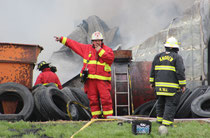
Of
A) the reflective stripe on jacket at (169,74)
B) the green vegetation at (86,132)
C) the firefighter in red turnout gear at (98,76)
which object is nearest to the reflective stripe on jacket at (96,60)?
the firefighter in red turnout gear at (98,76)

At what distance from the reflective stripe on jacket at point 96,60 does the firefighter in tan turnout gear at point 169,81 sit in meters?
1.36

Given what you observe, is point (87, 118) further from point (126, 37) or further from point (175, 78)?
point (126, 37)

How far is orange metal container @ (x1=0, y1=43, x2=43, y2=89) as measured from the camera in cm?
606

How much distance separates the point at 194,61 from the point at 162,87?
20.1ft

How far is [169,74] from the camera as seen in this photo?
4.51 m

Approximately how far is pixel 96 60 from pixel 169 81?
1.87 metres

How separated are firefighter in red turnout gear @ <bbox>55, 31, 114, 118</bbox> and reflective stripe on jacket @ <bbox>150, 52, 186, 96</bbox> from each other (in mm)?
1451

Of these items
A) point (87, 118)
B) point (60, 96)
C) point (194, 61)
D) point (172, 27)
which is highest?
point (172, 27)

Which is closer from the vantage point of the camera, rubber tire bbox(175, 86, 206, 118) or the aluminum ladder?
rubber tire bbox(175, 86, 206, 118)

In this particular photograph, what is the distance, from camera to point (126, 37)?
13727mm

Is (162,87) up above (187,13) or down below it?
below

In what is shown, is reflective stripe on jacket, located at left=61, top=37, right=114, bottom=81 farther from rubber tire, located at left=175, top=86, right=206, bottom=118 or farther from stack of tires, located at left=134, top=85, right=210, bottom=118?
rubber tire, located at left=175, top=86, right=206, bottom=118

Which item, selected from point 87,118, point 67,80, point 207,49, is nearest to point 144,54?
point 207,49

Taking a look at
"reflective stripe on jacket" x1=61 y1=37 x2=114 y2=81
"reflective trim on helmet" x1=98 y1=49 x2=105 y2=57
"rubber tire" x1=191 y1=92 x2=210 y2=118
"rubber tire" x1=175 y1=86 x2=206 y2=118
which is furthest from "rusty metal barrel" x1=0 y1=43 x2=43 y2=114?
"rubber tire" x1=191 y1=92 x2=210 y2=118
